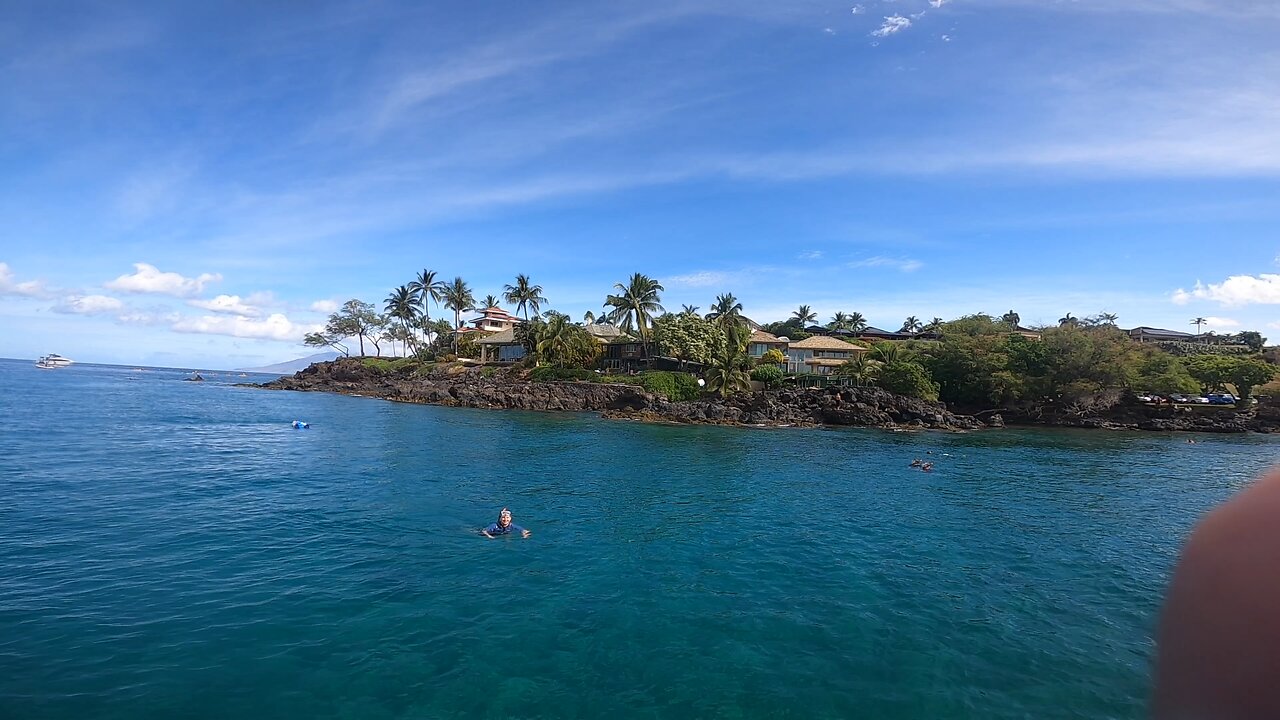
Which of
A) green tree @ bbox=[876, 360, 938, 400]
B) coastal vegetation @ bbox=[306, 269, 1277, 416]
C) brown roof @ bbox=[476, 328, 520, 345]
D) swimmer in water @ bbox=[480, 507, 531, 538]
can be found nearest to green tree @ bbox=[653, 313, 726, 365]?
coastal vegetation @ bbox=[306, 269, 1277, 416]

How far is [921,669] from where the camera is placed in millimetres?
11195

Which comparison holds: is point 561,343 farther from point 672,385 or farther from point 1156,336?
point 1156,336

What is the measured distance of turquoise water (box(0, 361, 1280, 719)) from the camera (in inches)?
404

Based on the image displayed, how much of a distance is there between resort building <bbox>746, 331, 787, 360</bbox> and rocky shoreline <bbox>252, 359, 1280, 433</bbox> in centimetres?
1549

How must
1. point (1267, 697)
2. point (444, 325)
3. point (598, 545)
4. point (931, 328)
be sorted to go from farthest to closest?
point (444, 325)
point (931, 328)
point (598, 545)
point (1267, 697)

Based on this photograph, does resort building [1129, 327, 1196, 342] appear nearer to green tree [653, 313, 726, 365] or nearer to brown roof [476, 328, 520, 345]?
green tree [653, 313, 726, 365]

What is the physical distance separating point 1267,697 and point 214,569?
18661mm

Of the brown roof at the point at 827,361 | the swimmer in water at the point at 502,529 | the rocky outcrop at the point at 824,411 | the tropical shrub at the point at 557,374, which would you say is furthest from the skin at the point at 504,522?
the brown roof at the point at 827,361

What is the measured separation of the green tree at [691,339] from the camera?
66000 millimetres

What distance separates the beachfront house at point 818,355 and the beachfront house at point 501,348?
38025 millimetres

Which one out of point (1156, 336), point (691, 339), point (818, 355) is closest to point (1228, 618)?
point (691, 339)

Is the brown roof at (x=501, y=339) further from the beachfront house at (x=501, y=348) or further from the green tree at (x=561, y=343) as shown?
the green tree at (x=561, y=343)

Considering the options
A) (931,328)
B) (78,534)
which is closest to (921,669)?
(78,534)

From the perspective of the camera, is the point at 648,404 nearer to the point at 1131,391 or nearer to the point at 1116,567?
the point at 1116,567
